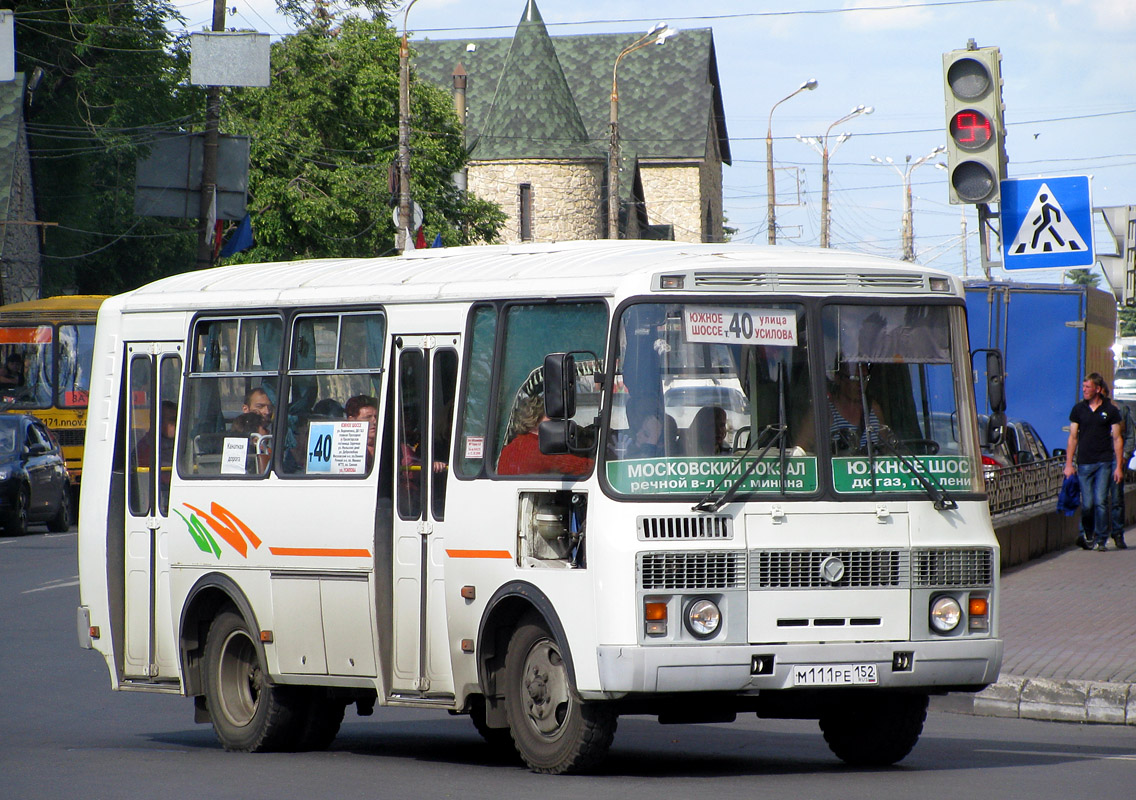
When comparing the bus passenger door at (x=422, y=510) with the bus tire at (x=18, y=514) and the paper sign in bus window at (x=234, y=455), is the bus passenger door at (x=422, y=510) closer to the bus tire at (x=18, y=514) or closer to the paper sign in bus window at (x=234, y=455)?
the paper sign in bus window at (x=234, y=455)

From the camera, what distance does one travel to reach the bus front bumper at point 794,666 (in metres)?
7.89

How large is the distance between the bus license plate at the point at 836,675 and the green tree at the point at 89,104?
131 ft

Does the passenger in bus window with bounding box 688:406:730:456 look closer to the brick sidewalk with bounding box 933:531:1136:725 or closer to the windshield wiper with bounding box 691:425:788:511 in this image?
the windshield wiper with bounding box 691:425:788:511

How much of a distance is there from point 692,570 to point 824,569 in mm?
621

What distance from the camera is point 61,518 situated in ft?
90.7

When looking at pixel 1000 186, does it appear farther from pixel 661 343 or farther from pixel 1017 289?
pixel 1017 289

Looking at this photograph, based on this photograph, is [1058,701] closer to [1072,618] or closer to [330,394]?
[1072,618]

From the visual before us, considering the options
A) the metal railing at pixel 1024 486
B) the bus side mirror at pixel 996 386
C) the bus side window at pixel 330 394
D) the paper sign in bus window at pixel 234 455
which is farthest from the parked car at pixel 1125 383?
the bus side window at pixel 330 394

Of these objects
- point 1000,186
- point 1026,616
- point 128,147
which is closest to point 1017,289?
point 1026,616

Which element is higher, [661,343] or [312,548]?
[661,343]

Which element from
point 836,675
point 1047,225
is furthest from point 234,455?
point 1047,225

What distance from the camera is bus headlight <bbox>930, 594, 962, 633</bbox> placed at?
27.5 ft

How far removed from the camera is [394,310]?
9477mm

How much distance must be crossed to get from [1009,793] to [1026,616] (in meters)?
6.82
